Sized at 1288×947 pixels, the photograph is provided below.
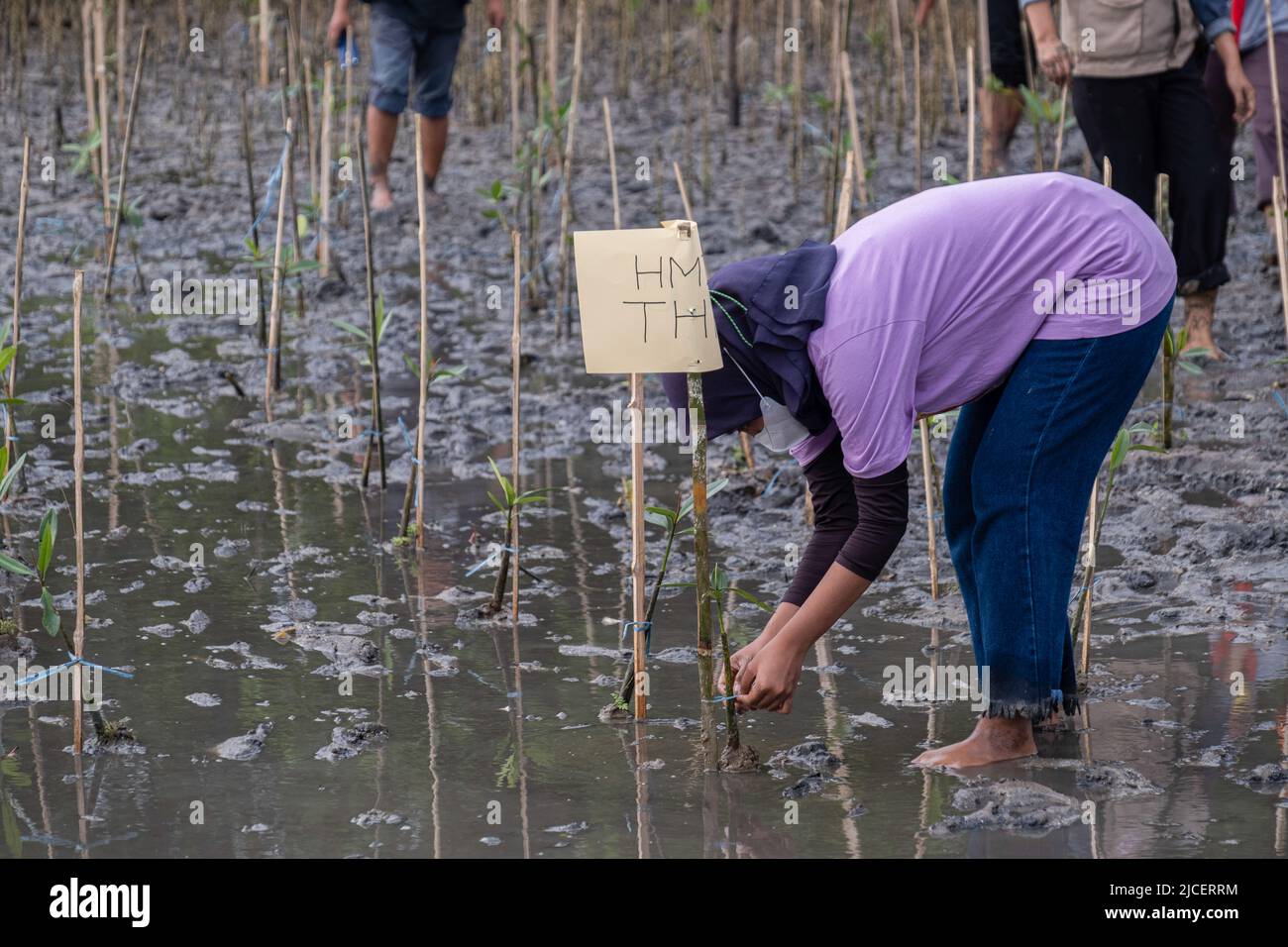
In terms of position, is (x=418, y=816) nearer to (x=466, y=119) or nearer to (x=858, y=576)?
(x=858, y=576)

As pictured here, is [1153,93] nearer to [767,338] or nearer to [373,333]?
[373,333]

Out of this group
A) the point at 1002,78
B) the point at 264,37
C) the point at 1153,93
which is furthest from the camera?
the point at 264,37

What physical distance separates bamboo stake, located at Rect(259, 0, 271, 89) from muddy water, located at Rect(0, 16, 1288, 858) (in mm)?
3237

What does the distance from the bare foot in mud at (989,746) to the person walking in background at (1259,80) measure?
3.32 metres

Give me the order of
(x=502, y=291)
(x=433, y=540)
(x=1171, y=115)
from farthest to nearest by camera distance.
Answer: (x=502, y=291) < (x=1171, y=115) < (x=433, y=540)

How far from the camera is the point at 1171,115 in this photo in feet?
17.3

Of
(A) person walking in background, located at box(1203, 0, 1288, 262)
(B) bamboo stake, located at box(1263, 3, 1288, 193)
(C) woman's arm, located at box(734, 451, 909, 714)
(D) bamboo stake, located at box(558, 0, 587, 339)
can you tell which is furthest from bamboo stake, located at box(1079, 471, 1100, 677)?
(D) bamboo stake, located at box(558, 0, 587, 339)

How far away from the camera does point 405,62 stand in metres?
7.59

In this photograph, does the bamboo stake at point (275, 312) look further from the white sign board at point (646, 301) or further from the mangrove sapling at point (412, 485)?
the white sign board at point (646, 301)

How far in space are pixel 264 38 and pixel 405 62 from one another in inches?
94.4

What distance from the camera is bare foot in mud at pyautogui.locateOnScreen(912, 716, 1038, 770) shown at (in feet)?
9.62

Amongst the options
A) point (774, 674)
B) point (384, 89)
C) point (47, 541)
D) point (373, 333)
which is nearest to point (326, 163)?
point (384, 89)
